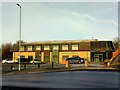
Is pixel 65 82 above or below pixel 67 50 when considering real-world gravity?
below

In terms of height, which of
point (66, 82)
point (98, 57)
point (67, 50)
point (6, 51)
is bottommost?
point (66, 82)

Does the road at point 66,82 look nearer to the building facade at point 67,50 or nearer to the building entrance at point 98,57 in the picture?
the building entrance at point 98,57

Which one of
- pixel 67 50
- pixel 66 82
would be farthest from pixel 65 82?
pixel 67 50

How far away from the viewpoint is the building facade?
214 feet

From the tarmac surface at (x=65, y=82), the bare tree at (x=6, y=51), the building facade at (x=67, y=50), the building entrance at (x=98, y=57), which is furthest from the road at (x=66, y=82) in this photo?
the bare tree at (x=6, y=51)

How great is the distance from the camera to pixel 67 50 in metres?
68.1

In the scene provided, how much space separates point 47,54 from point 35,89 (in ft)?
184

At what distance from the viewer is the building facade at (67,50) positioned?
6519cm

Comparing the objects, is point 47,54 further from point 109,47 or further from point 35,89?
point 35,89

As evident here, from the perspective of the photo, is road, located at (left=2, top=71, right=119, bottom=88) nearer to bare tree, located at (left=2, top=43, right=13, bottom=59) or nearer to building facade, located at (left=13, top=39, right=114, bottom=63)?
building facade, located at (left=13, top=39, right=114, bottom=63)

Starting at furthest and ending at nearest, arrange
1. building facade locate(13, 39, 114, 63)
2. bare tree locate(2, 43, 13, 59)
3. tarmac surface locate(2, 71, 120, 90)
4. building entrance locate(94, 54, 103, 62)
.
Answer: bare tree locate(2, 43, 13, 59) < building facade locate(13, 39, 114, 63) < building entrance locate(94, 54, 103, 62) < tarmac surface locate(2, 71, 120, 90)

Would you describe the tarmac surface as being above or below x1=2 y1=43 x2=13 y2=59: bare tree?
below

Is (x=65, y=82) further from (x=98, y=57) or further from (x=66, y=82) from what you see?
(x=98, y=57)

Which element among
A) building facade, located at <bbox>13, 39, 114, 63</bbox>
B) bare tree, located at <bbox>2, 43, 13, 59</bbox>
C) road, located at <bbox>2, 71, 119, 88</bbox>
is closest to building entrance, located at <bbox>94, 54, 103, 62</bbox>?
building facade, located at <bbox>13, 39, 114, 63</bbox>
